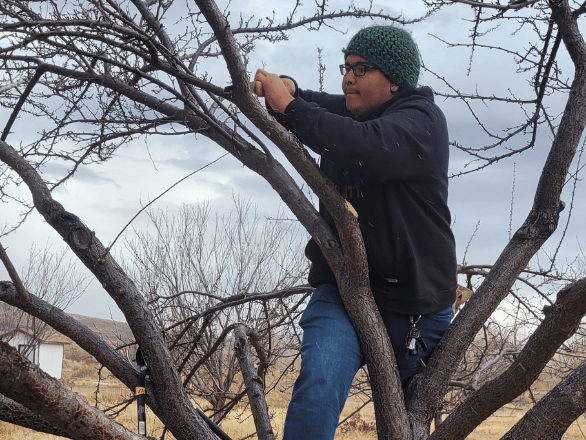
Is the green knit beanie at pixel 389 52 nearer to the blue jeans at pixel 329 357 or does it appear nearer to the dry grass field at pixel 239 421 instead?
the blue jeans at pixel 329 357

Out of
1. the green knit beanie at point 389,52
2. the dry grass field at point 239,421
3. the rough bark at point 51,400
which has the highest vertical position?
the dry grass field at point 239,421

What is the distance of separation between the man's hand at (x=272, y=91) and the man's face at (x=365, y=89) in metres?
0.40

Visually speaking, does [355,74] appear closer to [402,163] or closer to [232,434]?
[402,163]

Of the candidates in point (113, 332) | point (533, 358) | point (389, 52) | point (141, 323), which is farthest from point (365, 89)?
point (113, 332)

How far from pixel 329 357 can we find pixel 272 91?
88cm

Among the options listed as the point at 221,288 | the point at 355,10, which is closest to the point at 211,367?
the point at 221,288

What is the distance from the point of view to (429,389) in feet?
7.29

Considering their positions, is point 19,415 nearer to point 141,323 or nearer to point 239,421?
point 141,323

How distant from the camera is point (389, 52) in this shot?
222 centimetres

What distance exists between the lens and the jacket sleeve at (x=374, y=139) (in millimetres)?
1812

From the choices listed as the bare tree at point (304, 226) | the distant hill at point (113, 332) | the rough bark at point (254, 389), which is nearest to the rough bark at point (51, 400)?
the bare tree at point (304, 226)

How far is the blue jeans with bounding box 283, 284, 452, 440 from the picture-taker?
71.5 inches

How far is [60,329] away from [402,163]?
Answer: 1518mm

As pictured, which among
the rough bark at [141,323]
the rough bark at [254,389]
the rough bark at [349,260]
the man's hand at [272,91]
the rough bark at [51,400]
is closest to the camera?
the rough bark at [51,400]
